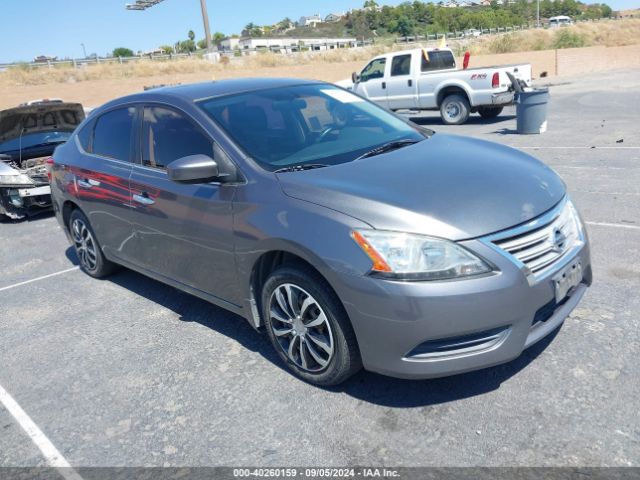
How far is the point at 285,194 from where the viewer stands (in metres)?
3.27

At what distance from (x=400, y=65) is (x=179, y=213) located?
42.9 ft

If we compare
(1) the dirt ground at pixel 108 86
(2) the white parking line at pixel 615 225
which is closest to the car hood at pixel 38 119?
(2) the white parking line at pixel 615 225

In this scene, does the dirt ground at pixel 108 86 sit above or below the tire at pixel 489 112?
above

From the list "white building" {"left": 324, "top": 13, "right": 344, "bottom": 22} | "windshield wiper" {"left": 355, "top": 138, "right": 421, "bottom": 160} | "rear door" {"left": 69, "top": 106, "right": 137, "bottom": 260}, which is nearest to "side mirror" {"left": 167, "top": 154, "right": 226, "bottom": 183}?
"windshield wiper" {"left": 355, "top": 138, "right": 421, "bottom": 160}

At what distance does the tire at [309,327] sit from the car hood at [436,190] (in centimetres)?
45

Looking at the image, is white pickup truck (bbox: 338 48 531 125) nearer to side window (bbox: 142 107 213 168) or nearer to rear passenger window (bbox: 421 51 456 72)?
rear passenger window (bbox: 421 51 456 72)

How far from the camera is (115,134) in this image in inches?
191

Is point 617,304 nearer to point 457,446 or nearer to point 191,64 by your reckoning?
point 457,446

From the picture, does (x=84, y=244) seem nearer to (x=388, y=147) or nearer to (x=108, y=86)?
(x=388, y=147)

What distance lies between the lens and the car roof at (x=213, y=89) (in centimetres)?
422

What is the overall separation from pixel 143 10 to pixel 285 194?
150ft

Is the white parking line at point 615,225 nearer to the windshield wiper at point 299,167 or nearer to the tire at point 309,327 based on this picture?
the windshield wiper at point 299,167

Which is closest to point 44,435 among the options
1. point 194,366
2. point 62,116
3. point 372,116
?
point 194,366

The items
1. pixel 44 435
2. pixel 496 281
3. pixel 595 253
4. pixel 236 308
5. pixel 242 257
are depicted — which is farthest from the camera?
pixel 595 253
